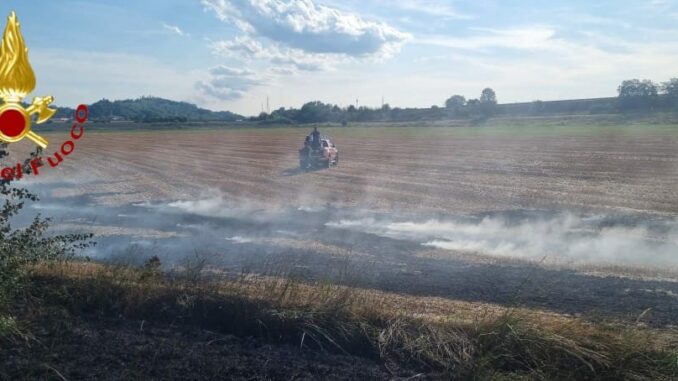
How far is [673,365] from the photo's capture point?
4.92 m

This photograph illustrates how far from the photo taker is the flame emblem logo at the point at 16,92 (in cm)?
560

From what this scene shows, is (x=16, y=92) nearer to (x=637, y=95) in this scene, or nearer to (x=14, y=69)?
(x=14, y=69)

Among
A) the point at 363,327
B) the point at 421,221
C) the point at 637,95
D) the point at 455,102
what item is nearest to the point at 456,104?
the point at 455,102

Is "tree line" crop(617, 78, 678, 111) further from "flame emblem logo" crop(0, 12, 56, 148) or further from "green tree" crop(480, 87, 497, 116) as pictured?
"flame emblem logo" crop(0, 12, 56, 148)

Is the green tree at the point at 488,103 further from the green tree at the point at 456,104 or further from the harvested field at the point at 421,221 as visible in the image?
the harvested field at the point at 421,221

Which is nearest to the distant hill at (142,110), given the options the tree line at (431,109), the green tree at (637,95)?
the tree line at (431,109)

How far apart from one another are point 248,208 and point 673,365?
13.7m

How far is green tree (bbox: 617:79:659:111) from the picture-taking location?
1827 inches

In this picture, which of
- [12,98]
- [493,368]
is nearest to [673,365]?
[493,368]

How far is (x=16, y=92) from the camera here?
5645mm

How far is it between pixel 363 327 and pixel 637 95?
49.9 meters

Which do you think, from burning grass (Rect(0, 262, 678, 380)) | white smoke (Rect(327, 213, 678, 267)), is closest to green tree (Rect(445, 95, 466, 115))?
white smoke (Rect(327, 213, 678, 267))

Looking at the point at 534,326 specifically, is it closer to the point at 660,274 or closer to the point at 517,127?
the point at 660,274

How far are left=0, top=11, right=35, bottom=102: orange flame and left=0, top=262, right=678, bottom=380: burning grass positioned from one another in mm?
2116
